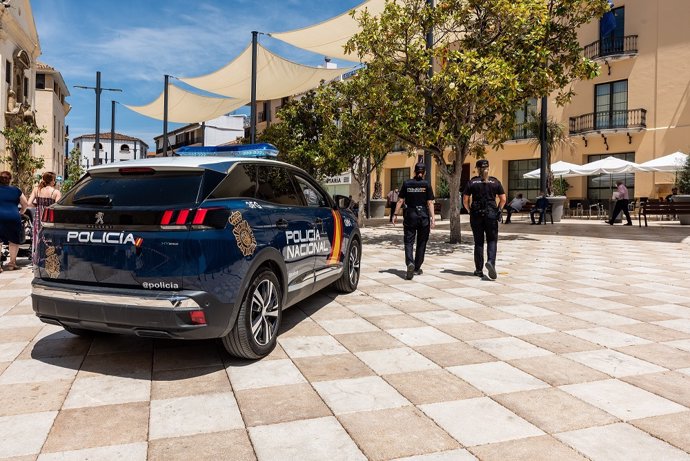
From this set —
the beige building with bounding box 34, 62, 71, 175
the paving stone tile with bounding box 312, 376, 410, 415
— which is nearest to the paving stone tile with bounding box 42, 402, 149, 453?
the paving stone tile with bounding box 312, 376, 410, 415

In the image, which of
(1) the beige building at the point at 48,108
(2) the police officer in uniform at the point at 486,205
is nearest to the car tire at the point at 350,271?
(2) the police officer in uniform at the point at 486,205

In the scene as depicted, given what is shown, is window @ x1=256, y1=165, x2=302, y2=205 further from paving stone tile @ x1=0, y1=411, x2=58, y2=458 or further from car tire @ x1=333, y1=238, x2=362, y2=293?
paving stone tile @ x1=0, y1=411, x2=58, y2=458

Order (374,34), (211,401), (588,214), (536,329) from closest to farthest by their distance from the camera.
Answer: (211,401) → (536,329) → (374,34) → (588,214)

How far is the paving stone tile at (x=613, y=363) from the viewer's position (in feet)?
13.0

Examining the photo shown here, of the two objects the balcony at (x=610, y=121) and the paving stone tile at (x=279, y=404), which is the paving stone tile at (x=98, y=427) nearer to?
the paving stone tile at (x=279, y=404)

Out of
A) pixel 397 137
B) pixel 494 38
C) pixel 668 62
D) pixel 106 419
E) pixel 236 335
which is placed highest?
pixel 668 62

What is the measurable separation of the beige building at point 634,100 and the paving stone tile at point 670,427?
25.8 m

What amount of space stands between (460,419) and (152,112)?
101 ft

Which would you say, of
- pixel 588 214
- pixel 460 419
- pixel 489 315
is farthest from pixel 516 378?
pixel 588 214

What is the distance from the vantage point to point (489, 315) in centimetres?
575

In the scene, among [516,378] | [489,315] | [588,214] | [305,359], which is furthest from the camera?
[588,214]

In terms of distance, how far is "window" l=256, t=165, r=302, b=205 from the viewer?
4551 millimetres

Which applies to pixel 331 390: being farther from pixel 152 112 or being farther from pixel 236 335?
pixel 152 112

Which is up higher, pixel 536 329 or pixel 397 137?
pixel 397 137
